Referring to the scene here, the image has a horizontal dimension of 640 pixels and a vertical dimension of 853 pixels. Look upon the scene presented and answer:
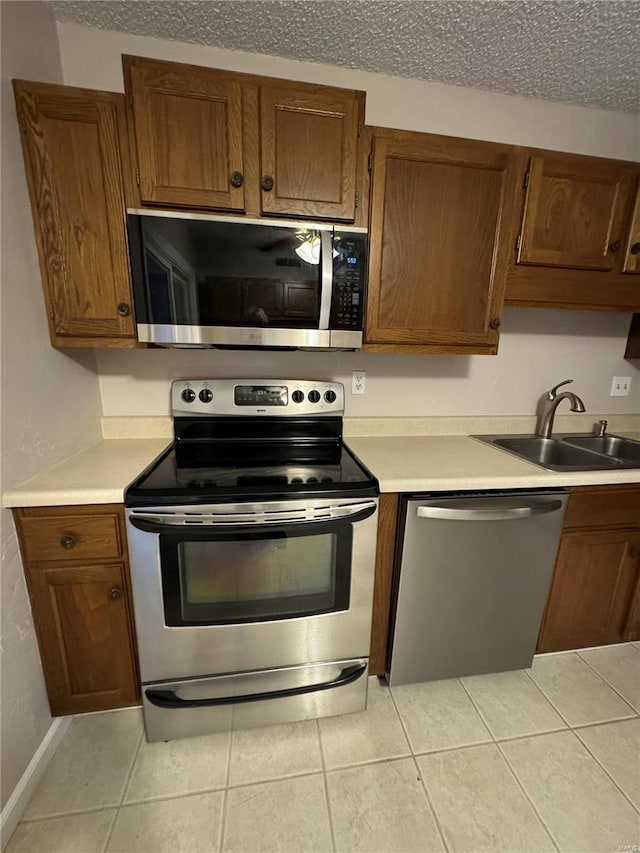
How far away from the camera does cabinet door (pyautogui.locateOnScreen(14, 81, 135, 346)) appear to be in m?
1.10

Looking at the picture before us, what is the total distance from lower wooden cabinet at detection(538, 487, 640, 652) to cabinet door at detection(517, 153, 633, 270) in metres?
0.98

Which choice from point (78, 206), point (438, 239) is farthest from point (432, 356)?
point (78, 206)

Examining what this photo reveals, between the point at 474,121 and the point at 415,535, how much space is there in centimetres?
184

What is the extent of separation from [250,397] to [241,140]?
911 millimetres

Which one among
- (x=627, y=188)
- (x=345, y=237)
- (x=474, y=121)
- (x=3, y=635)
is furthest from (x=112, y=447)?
(x=627, y=188)

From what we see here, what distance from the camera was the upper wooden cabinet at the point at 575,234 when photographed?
1.41 metres

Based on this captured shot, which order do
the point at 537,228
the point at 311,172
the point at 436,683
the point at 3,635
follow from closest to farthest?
the point at 3,635 < the point at 311,172 < the point at 537,228 < the point at 436,683

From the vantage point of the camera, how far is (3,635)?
1034 millimetres

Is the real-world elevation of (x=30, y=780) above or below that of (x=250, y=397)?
below

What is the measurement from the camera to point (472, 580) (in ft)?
4.51

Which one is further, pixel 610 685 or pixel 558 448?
pixel 558 448

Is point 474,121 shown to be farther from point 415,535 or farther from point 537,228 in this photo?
point 415,535

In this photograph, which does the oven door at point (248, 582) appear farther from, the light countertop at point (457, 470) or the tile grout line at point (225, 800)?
the tile grout line at point (225, 800)

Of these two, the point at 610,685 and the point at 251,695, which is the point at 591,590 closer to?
the point at 610,685
